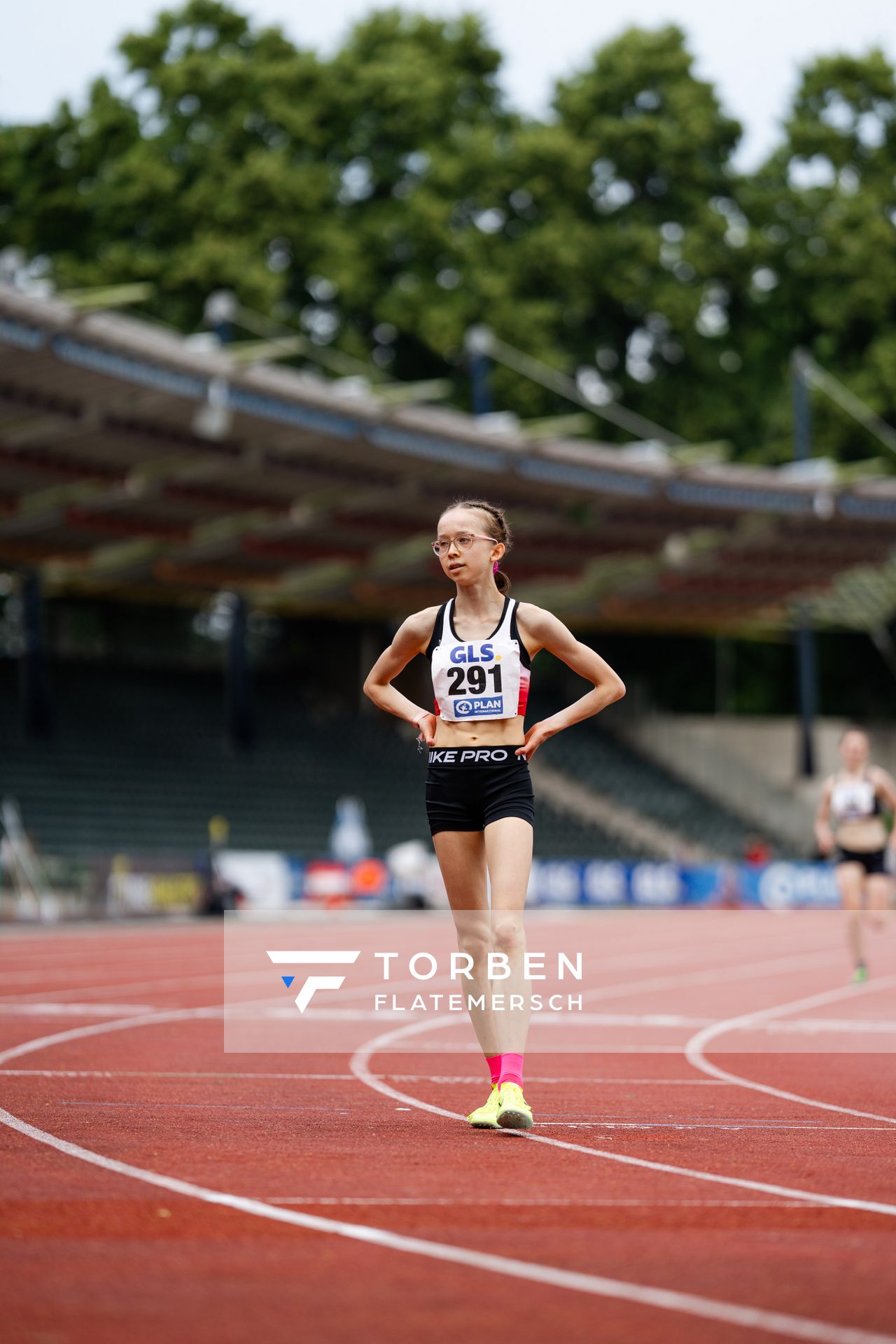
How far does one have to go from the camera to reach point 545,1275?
4156 millimetres

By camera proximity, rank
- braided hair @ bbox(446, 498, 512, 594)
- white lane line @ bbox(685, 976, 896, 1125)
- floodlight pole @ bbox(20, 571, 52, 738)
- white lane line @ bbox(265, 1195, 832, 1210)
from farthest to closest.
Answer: floodlight pole @ bbox(20, 571, 52, 738) < white lane line @ bbox(685, 976, 896, 1125) < braided hair @ bbox(446, 498, 512, 594) < white lane line @ bbox(265, 1195, 832, 1210)

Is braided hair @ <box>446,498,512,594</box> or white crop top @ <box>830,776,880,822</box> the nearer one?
braided hair @ <box>446,498,512,594</box>

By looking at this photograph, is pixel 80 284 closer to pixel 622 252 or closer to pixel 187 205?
pixel 187 205

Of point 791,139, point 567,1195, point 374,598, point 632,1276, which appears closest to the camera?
point 632,1276

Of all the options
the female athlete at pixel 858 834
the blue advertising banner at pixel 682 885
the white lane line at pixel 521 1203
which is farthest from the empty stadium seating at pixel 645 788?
the white lane line at pixel 521 1203

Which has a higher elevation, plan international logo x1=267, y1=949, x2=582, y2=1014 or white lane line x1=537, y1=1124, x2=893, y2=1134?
plan international logo x1=267, y1=949, x2=582, y2=1014

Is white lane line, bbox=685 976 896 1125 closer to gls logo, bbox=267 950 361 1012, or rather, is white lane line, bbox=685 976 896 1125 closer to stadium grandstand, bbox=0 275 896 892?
gls logo, bbox=267 950 361 1012

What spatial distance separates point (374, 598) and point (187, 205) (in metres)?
10.2

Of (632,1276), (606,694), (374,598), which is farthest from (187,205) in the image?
(632,1276)

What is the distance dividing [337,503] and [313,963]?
752 inches

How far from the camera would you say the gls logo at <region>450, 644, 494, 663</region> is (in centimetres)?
699

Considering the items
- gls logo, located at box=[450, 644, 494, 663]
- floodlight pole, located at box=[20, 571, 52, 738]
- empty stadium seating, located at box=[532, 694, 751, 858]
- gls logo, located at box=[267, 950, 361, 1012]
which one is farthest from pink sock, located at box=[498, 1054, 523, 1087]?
empty stadium seating, located at box=[532, 694, 751, 858]

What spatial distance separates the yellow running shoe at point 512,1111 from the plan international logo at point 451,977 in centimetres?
28

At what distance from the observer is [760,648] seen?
54.9m
